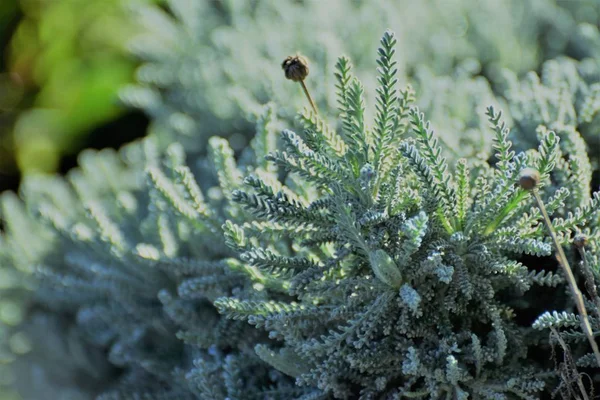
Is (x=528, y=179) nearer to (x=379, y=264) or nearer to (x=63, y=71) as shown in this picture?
(x=379, y=264)

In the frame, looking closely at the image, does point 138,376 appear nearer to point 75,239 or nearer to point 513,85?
point 75,239

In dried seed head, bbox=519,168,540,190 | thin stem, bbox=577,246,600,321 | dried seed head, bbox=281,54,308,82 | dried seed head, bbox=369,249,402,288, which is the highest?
dried seed head, bbox=281,54,308,82

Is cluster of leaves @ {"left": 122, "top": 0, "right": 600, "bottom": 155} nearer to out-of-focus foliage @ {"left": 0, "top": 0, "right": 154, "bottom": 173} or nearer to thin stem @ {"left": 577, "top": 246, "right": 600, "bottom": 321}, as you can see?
out-of-focus foliage @ {"left": 0, "top": 0, "right": 154, "bottom": 173}

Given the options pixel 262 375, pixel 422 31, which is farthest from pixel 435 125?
pixel 262 375

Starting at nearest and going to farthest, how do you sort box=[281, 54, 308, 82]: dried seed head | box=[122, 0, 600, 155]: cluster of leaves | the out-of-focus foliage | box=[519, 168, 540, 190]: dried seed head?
box=[519, 168, 540, 190]: dried seed head → box=[281, 54, 308, 82]: dried seed head → box=[122, 0, 600, 155]: cluster of leaves → the out-of-focus foliage

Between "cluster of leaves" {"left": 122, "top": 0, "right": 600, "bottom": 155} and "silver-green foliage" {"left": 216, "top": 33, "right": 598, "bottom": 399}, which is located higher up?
"cluster of leaves" {"left": 122, "top": 0, "right": 600, "bottom": 155}

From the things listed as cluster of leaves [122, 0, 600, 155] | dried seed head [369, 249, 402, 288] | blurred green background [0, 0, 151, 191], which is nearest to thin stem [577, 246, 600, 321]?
dried seed head [369, 249, 402, 288]

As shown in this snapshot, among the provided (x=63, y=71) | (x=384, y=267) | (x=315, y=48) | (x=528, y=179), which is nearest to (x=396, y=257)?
(x=384, y=267)

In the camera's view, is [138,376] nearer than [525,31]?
Yes
